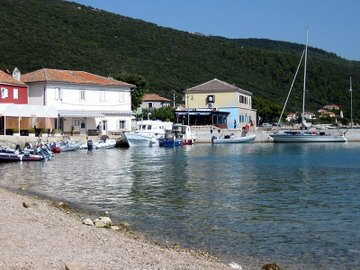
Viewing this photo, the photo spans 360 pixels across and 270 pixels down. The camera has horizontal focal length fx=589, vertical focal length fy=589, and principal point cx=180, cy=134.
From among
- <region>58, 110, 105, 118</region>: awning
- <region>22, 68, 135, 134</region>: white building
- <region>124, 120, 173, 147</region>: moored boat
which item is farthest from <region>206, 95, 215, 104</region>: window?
<region>58, 110, 105, 118</region>: awning

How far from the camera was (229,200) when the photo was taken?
77.7 feet

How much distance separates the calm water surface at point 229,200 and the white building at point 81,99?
2107 centimetres

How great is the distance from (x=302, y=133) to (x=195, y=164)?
3795 centimetres

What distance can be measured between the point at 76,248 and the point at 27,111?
4646 centimetres

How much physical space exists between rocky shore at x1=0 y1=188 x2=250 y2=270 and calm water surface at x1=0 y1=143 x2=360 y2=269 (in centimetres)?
159

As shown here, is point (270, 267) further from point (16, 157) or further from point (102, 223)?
point (16, 157)

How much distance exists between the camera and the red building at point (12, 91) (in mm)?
59844

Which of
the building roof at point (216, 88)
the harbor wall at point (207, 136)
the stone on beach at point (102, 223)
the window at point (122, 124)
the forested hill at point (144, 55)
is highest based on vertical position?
the forested hill at point (144, 55)

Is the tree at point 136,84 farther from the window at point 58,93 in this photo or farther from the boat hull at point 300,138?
the window at point 58,93

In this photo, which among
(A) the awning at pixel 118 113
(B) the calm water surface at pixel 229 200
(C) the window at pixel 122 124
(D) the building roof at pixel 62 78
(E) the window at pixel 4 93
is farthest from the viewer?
(C) the window at pixel 122 124

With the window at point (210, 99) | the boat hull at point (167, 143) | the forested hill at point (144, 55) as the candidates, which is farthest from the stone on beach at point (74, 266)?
the forested hill at point (144, 55)

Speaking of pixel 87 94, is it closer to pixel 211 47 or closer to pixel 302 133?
pixel 302 133

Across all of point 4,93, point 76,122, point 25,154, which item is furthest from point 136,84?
point 25,154

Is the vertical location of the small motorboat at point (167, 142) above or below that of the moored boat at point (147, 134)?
below
